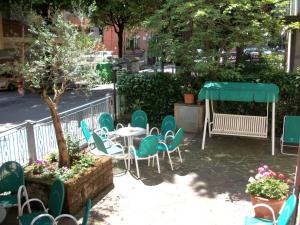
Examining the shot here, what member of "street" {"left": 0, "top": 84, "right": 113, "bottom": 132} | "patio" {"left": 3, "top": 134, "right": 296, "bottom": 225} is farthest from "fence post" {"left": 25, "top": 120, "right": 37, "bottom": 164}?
"street" {"left": 0, "top": 84, "right": 113, "bottom": 132}

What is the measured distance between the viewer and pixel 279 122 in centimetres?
998

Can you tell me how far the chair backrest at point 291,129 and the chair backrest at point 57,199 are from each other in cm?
604

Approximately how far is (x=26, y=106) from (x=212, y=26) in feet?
34.2

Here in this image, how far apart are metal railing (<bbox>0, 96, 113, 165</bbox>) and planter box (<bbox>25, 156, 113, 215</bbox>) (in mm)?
1212

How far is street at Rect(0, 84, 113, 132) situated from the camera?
549 inches

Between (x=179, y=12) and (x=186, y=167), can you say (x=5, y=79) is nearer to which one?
(x=179, y=12)

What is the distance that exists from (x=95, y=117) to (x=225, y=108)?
3.79m

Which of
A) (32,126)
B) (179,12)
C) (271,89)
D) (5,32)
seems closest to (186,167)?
(271,89)

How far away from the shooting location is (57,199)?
462cm

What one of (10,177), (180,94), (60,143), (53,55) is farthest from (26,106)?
(10,177)

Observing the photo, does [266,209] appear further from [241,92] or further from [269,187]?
[241,92]

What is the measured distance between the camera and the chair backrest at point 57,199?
14.8 feet

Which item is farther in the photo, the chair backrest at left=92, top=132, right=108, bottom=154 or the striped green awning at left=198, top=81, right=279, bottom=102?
the striped green awning at left=198, top=81, right=279, bottom=102

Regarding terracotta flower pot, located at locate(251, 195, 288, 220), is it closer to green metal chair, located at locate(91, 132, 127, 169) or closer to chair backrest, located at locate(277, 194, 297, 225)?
chair backrest, located at locate(277, 194, 297, 225)
